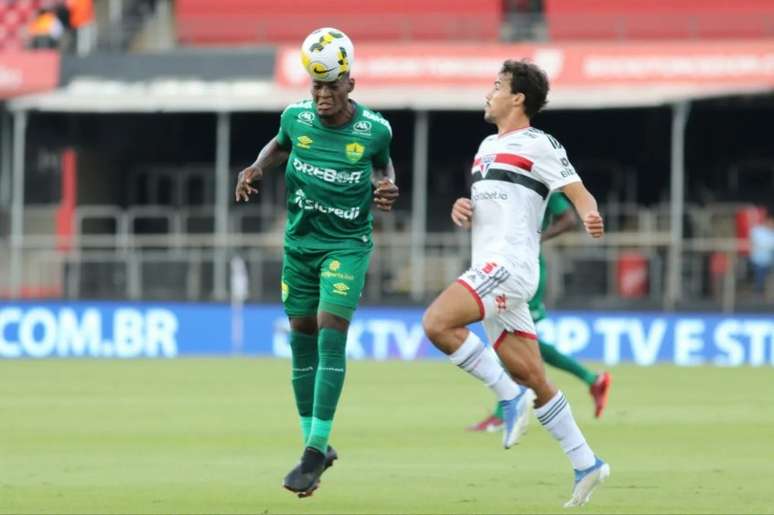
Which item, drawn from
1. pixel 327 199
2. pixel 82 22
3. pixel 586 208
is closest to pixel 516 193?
pixel 586 208

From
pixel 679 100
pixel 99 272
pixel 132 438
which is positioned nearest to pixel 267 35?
pixel 99 272

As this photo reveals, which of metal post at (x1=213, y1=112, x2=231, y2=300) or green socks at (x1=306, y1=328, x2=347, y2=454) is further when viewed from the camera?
metal post at (x1=213, y1=112, x2=231, y2=300)

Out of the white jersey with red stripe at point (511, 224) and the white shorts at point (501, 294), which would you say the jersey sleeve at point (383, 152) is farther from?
the white shorts at point (501, 294)

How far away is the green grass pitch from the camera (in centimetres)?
995

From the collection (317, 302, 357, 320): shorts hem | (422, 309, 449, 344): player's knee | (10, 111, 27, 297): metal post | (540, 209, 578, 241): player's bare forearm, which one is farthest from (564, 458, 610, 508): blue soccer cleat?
(10, 111, 27, 297): metal post

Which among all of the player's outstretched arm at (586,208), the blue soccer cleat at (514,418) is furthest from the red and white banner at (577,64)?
the player's outstretched arm at (586,208)

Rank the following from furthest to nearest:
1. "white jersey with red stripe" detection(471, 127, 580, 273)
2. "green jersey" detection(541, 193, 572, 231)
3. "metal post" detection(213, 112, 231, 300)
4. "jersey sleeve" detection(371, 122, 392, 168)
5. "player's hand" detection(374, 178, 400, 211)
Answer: "metal post" detection(213, 112, 231, 300), "green jersey" detection(541, 193, 572, 231), "jersey sleeve" detection(371, 122, 392, 168), "player's hand" detection(374, 178, 400, 211), "white jersey with red stripe" detection(471, 127, 580, 273)

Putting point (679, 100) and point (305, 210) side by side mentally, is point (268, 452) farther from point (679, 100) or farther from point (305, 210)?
point (679, 100)

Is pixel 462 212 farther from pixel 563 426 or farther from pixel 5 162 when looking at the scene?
pixel 5 162

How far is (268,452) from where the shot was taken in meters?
12.8

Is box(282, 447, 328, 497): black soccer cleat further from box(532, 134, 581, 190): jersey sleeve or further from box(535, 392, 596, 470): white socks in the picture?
box(532, 134, 581, 190): jersey sleeve

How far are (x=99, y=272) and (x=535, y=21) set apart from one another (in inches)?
434

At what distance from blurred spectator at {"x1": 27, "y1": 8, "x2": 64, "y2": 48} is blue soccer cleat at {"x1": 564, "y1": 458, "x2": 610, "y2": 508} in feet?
88.7

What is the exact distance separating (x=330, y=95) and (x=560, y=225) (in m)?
4.71
